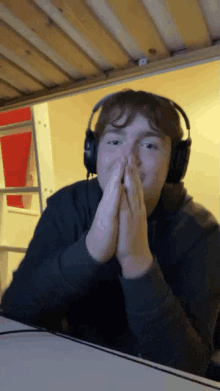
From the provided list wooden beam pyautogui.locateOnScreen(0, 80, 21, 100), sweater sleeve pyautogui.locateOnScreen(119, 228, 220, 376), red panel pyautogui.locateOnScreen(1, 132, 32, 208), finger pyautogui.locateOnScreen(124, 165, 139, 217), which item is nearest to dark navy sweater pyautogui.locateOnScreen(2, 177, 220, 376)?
sweater sleeve pyautogui.locateOnScreen(119, 228, 220, 376)

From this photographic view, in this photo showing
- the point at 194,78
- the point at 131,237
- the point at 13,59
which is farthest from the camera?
the point at 194,78

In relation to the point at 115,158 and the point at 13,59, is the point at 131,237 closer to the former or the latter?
the point at 115,158

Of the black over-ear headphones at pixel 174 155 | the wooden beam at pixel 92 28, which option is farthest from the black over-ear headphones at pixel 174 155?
the wooden beam at pixel 92 28

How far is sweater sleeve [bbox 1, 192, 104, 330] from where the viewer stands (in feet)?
1.71

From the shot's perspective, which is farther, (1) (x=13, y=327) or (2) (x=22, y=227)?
(2) (x=22, y=227)

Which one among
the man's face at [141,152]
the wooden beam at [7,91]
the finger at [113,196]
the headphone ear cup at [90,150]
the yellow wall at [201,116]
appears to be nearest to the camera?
the finger at [113,196]

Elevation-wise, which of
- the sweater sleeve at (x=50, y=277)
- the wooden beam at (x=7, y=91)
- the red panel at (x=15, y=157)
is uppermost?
the wooden beam at (x=7, y=91)

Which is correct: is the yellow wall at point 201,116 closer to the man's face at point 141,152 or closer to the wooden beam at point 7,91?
the wooden beam at point 7,91

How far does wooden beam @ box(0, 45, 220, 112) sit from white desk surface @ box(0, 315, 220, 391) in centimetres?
65

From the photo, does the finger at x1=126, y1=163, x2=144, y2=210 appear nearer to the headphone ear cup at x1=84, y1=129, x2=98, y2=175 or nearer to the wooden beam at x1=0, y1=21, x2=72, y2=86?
the headphone ear cup at x1=84, y1=129, x2=98, y2=175

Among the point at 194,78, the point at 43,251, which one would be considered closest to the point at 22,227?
the point at 43,251

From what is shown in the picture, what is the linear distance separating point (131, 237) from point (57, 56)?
1.77ft

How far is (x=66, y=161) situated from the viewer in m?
1.78

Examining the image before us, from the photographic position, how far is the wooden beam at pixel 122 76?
63 centimetres
